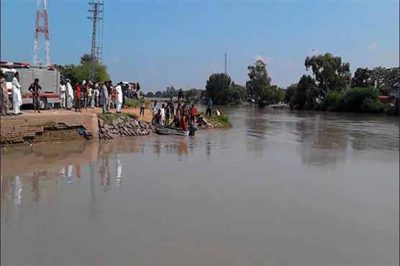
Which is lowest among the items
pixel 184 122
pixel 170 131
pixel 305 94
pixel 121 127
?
pixel 170 131

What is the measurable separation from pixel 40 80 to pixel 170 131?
6766 mm

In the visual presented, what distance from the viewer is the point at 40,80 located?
2361 centimetres

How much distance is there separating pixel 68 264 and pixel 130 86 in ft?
106

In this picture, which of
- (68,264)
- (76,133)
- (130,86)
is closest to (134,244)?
(68,264)

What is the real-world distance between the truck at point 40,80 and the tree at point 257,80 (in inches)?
3802

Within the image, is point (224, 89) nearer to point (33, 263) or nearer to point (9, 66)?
point (9, 66)

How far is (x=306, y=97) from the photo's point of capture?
79000 millimetres

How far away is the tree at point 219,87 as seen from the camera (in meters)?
120

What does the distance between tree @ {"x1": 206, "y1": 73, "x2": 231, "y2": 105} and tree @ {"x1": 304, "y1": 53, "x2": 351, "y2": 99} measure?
44.7 m

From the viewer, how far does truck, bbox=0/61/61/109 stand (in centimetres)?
2248

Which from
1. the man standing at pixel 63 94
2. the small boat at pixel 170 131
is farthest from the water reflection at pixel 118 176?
the man standing at pixel 63 94

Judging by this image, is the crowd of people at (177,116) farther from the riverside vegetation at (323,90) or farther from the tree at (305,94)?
the tree at (305,94)

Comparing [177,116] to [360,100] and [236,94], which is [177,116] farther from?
[236,94]

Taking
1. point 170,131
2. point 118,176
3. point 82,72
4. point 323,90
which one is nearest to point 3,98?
point 118,176
